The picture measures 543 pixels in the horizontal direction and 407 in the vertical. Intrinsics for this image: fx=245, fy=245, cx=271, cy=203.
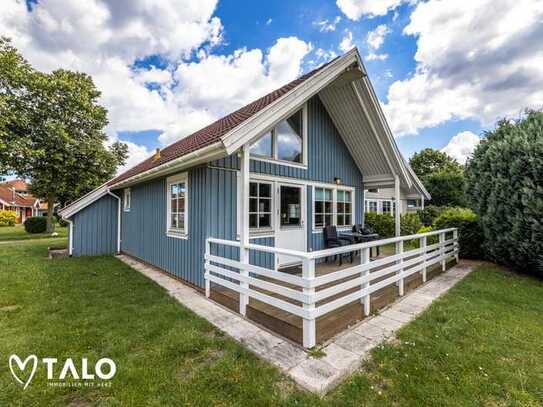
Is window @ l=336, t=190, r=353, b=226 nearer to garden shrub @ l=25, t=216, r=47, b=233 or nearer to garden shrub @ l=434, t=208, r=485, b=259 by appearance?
garden shrub @ l=434, t=208, r=485, b=259

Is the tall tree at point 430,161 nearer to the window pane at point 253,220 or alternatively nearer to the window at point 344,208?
the window at point 344,208

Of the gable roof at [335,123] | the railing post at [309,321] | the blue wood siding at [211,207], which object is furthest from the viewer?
the blue wood siding at [211,207]

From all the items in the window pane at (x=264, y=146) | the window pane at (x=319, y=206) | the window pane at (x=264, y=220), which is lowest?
the window pane at (x=264, y=220)

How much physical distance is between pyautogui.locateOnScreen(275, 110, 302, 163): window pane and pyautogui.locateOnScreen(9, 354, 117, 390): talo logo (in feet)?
15.4

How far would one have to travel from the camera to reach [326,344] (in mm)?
3059

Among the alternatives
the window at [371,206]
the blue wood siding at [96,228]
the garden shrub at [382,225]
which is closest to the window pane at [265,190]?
the blue wood siding at [96,228]

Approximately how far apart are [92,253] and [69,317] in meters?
6.45

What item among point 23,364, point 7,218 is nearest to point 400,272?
point 23,364

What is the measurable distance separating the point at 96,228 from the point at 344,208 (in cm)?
912

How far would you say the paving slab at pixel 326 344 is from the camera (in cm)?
251

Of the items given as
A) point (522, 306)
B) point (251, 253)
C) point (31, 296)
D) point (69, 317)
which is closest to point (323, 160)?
point (251, 253)

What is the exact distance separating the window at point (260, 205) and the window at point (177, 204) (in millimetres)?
1445

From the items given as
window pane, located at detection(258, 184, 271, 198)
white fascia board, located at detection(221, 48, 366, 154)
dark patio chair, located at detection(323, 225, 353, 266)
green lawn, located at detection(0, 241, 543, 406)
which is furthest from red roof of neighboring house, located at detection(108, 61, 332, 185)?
dark patio chair, located at detection(323, 225, 353, 266)

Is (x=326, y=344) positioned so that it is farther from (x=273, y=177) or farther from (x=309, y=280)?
(x=273, y=177)
